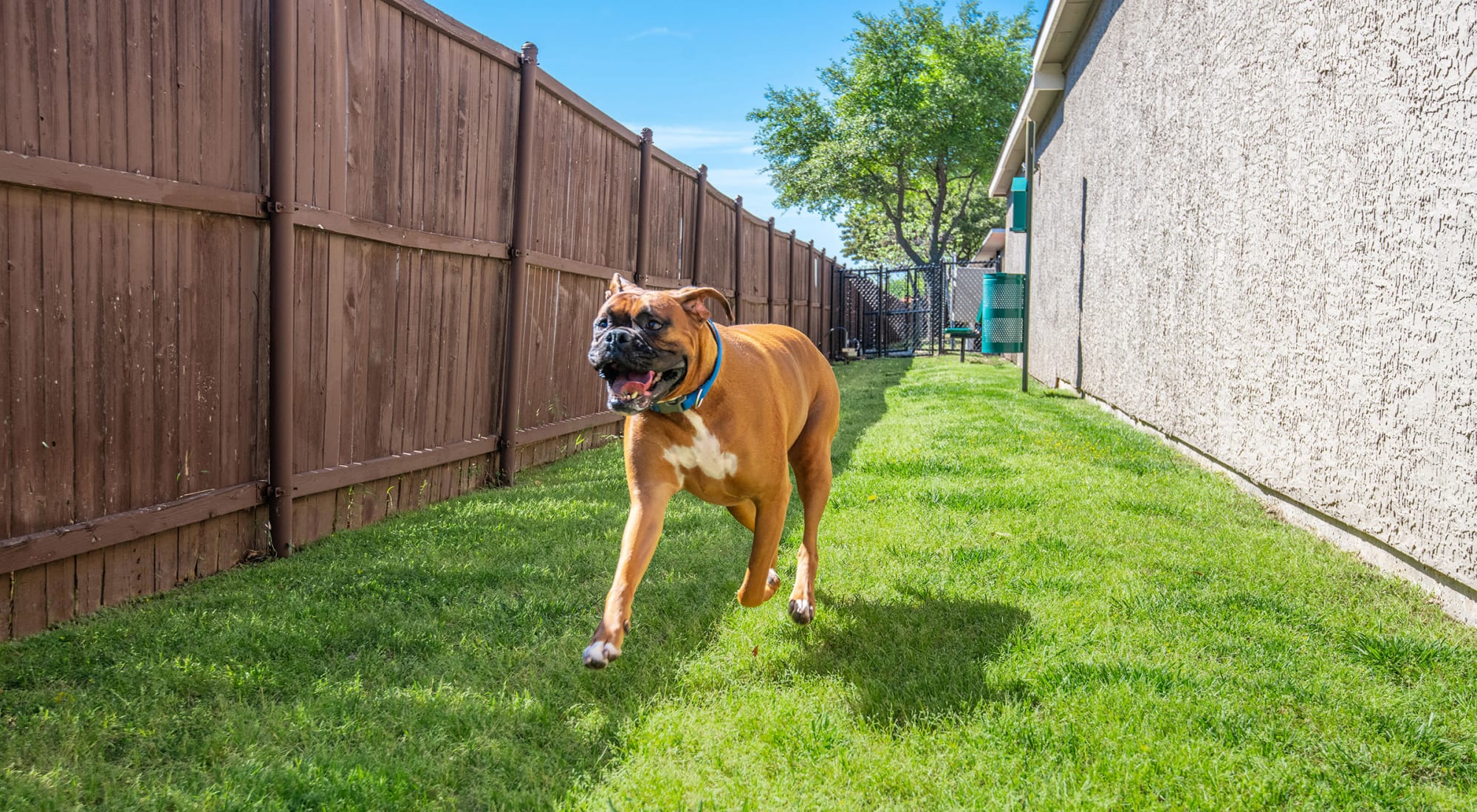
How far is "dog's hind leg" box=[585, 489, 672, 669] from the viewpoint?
8.53 feet

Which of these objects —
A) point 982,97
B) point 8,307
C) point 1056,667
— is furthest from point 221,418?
point 982,97

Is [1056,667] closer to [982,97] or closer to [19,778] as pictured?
[19,778]

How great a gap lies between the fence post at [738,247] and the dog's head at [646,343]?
941cm

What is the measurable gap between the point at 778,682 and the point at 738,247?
32.7ft

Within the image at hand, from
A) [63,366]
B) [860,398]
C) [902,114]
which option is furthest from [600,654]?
[902,114]

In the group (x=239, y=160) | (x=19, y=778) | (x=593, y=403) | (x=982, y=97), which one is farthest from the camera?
(x=982, y=97)

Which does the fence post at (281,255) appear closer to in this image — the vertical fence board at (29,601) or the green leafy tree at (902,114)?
the vertical fence board at (29,601)

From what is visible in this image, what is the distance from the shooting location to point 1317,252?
4219 mm

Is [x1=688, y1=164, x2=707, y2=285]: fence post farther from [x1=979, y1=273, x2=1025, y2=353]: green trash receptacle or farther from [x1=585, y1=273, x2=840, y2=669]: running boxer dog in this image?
[x1=585, y1=273, x2=840, y2=669]: running boxer dog

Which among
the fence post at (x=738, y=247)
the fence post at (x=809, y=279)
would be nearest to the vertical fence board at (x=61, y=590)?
the fence post at (x=738, y=247)

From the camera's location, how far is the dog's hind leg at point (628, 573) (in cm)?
260

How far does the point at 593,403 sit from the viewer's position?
7.87 metres

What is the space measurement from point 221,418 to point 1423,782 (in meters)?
4.18

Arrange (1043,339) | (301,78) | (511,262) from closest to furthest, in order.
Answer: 1. (301,78)
2. (511,262)
3. (1043,339)
